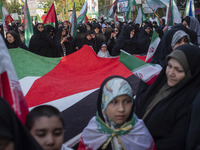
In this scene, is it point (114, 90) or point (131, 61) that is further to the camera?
point (131, 61)

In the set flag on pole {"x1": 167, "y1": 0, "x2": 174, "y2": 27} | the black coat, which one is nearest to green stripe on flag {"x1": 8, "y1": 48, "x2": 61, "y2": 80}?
the black coat

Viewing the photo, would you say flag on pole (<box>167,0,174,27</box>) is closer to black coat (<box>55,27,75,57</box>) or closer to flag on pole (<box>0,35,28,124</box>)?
black coat (<box>55,27,75,57</box>)

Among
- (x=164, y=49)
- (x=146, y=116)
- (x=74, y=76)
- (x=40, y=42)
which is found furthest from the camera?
(x=40, y=42)

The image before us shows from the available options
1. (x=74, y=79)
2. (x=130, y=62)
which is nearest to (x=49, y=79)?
(x=74, y=79)

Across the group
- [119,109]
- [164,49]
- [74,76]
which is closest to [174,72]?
[119,109]

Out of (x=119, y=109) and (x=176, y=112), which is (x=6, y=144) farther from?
(x=176, y=112)

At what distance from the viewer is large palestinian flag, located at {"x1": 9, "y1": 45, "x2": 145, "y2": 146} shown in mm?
2947

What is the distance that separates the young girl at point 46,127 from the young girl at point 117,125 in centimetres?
42

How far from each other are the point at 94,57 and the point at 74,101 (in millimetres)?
2078

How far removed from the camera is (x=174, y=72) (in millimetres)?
2031

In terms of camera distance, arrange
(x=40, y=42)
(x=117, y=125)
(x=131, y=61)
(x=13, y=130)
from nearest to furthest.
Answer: (x=13, y=130) < (x=117, y=125) < (x=131, y=61) < (x=40, y=42)

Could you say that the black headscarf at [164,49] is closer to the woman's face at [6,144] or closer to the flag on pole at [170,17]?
the woman's face at [6,144]

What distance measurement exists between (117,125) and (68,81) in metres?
2.10

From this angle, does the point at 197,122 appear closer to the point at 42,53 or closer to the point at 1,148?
the point at 1,148
